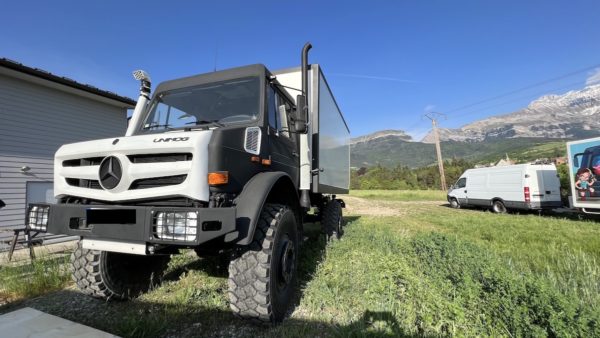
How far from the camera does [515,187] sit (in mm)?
13812

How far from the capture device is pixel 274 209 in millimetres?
3072

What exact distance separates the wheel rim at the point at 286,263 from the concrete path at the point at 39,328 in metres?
1.50

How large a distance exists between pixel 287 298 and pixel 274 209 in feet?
3.06

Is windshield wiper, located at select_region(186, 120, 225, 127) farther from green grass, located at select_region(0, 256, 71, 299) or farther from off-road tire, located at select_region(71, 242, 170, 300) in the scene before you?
green grass, located at select_region(0, 256, 71, 299)

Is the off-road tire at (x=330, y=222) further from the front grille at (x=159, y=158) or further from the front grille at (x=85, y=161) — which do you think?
the front grille at (x=85, y=161)

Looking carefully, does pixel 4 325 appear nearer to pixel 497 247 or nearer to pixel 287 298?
pixel 287 298

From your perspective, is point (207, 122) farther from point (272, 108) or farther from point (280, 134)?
point (280, 134)

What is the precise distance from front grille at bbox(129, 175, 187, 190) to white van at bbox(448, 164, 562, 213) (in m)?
15.6

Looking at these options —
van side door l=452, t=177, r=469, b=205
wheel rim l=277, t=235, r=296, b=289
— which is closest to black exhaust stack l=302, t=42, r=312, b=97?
wheel rim l=277, t=235, r=296, b=289

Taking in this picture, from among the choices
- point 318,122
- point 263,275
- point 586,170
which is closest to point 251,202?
point 263,275

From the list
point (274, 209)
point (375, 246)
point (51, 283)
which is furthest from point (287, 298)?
point (51, 283)

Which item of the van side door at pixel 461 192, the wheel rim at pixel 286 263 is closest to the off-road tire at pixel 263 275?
the wheel rim at pixel 286 263

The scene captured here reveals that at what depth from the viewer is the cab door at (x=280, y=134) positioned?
352cm

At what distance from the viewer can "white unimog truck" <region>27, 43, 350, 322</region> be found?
2.33m
